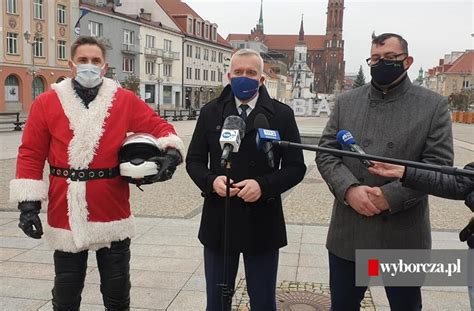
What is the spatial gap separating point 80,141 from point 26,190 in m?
0.45

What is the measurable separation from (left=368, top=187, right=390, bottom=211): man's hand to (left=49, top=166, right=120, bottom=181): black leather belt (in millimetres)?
1665

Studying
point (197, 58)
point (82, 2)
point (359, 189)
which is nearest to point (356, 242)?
point (359, 189)

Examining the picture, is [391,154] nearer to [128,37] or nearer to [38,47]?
[38,47]

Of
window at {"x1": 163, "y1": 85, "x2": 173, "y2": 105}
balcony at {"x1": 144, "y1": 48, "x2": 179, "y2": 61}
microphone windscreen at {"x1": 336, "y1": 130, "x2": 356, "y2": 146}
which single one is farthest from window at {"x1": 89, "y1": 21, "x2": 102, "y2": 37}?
microphone windscreen at {"x1": 336, "y1": 130, "x2": 356, "y2": 146}

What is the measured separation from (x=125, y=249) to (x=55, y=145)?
33.1 inches

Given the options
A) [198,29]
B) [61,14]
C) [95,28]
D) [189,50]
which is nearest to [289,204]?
[61,14]

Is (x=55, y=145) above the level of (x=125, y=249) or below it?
above

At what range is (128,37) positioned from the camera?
4950 cm

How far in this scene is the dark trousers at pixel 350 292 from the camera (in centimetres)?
283

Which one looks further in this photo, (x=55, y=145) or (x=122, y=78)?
A: (x=122, y=78)

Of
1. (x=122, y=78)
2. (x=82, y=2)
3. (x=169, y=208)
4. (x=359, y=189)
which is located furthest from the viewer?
(x=122, y=78)

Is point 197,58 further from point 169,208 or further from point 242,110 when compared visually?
point 242,110

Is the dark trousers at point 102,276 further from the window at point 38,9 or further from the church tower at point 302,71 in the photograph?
the church tower at point 302,71

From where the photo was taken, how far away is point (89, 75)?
314 centimetres
